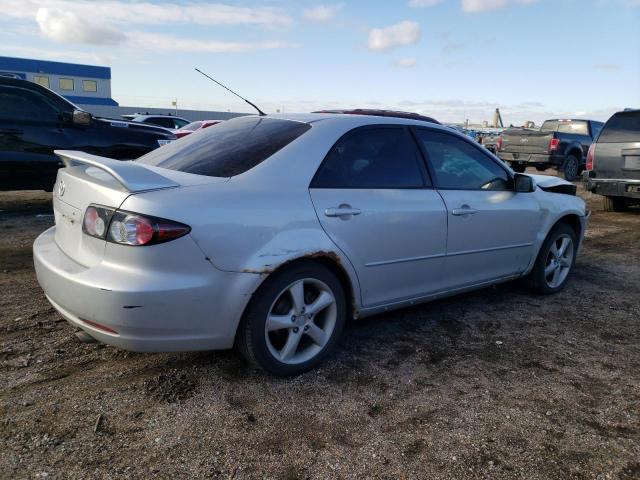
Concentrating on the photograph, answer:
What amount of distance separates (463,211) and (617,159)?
→ 6.49 m

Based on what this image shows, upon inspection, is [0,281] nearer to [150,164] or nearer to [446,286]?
[150,164]

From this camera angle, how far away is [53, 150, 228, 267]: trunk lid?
263 centimetres

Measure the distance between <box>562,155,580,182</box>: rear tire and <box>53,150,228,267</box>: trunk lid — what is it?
14.4 metres

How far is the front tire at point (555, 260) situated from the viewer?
15.4 ft

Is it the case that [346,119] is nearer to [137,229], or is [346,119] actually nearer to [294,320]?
[294,320]

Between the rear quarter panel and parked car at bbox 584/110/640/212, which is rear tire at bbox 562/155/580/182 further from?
the rear quarter panel

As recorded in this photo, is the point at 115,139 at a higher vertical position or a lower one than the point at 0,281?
higher

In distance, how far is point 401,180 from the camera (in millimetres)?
3576

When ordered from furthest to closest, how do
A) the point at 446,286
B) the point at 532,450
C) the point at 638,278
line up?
the point at 638,278 → the point at 446,286 → the point at 532,450

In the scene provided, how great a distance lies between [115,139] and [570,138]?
41.6 ft

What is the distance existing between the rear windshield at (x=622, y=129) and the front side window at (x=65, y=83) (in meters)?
48.4

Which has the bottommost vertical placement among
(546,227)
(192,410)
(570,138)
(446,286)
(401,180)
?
(192,410)

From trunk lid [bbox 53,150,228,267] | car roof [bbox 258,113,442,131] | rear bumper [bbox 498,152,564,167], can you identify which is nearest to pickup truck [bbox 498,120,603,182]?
rear bumper [bbox 498,152,564,167]

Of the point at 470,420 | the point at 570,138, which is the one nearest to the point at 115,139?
the point at 470,420
